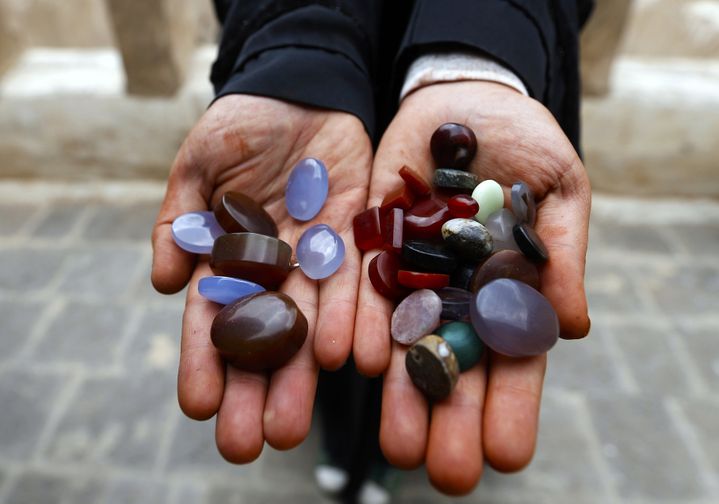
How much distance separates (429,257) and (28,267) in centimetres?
178

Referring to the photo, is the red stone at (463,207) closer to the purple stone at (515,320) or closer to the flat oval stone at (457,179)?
the flat oval stone at (457,179)

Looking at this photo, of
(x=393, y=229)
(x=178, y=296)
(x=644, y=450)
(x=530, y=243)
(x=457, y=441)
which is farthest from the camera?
(x=178, y=296)

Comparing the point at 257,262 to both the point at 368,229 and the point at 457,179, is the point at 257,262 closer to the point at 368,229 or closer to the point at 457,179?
the point at 368,229

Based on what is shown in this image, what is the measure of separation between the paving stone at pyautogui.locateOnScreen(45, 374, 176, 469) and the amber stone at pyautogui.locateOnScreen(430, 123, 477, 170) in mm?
1106

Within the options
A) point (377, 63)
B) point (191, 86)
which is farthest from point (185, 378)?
point (191, 86)

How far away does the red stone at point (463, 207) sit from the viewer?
3.19 feet

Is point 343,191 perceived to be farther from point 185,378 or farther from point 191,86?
point 191,86

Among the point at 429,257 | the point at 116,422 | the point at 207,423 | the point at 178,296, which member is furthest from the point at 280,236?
the point at 178,296

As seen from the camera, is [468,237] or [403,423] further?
[468,237]

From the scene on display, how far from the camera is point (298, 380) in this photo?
863 millimetres

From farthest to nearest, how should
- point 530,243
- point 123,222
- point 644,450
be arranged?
point 123,222 → point 644,450 → point 530,243

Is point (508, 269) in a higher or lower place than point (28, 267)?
higher

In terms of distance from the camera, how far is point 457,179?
103 cm

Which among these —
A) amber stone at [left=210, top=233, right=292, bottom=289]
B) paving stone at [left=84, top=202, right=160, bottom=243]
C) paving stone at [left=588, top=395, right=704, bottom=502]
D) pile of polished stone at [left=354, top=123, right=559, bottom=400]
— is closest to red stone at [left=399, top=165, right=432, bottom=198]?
pile of polished stone at [left=354, top=123, right=559, bottom=400]
